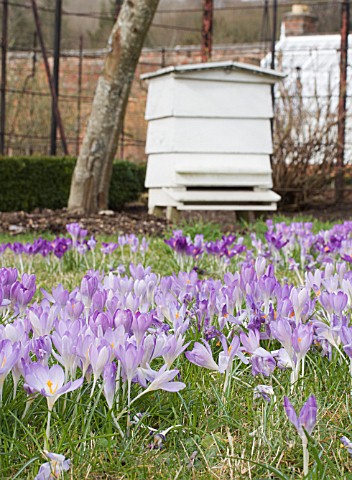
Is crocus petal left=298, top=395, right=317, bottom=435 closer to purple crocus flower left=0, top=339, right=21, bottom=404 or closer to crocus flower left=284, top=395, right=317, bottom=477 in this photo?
crocus flower left=284, top=395, right=317, bottom=477

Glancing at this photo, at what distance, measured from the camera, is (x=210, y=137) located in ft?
31.8

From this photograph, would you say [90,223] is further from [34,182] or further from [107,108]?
[34,182]

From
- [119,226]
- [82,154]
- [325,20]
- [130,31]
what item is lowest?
[119,226]

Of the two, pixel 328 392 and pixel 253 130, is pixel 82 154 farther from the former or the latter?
pixel 328 392

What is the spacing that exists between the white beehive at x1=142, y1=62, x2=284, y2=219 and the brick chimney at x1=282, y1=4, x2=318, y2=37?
15385 millimetres

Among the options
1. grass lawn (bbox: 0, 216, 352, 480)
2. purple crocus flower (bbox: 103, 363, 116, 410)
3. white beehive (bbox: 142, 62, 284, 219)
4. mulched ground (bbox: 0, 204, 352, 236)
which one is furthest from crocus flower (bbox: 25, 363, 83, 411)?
white beehive (bbox: 142, 62, 284, 219)

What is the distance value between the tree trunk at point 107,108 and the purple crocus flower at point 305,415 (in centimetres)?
778

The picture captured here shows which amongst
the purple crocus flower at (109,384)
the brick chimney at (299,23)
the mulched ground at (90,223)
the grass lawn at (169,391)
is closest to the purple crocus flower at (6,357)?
the grass lawn at (169,391)

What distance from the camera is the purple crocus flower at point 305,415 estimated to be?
4.48 ft

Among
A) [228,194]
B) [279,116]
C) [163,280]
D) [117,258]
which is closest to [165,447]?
[163,280]

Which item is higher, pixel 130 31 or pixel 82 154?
pixel 130 31

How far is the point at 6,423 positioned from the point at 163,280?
3.31 ft

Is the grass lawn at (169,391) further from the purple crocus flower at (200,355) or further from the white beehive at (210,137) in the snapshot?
the white beehive at (210,137)

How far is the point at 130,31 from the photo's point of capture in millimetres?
8906
